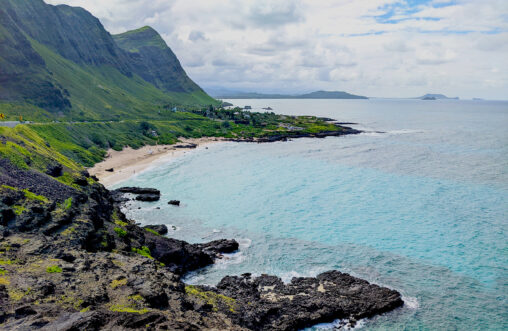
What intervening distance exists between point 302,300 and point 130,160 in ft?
278

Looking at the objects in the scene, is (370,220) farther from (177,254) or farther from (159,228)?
(159,228)

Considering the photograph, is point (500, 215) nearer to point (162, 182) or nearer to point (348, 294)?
point (348, 294)

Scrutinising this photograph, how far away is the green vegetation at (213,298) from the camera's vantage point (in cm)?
2850

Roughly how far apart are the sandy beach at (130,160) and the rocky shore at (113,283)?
4034cm

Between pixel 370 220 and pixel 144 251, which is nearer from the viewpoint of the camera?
pixel 144 251

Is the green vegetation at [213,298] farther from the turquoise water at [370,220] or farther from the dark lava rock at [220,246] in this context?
the dark lava rock at [220,246]

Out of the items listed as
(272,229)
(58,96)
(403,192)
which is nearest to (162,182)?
(272,229)

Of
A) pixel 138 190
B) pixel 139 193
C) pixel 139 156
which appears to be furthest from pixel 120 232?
pixel 139 156

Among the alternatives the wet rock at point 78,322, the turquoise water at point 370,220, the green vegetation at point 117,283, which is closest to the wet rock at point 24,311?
the wet rock at point 78,322

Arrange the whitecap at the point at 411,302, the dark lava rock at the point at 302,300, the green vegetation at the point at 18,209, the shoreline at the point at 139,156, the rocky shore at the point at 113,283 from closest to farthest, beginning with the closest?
the rocky shore at the point at 113,283
the dark lava rock at the point at 302,300
the green vegetation at the point at 18,209
the whitecap at the point at 411,302
the shoreline at the point at 139,156

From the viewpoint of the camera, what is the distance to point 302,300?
33.2 meters

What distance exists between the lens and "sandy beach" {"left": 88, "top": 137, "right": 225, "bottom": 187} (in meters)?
84.2

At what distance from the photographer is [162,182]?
82.4 meters

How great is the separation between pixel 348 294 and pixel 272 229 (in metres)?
21.3
